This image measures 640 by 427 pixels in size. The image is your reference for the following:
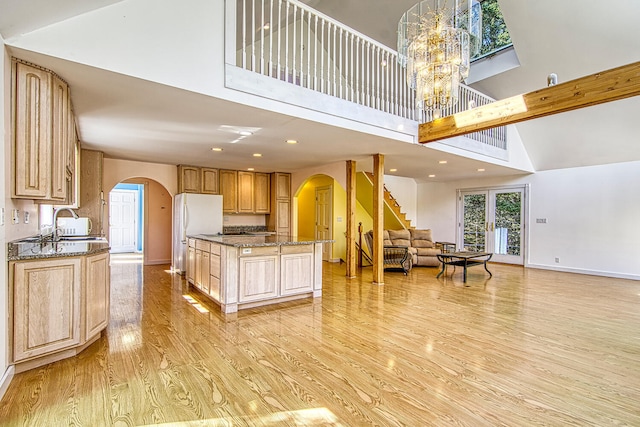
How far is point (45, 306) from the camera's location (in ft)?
7.92

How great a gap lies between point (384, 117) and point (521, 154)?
4.80 metres

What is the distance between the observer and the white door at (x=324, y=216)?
331 inches

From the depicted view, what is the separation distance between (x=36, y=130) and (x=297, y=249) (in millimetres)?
3001

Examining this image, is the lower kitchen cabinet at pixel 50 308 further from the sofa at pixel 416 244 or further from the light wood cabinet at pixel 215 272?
the sofa at pixel 416 244

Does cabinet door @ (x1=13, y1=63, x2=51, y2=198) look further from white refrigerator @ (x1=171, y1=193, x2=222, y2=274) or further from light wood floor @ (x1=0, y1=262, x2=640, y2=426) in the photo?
white refrigerator @ (x1=171, y1=193, x2=222, y2=274)

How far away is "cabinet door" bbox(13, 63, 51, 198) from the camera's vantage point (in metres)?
2.34

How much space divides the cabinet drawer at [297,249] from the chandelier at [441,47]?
2.40m

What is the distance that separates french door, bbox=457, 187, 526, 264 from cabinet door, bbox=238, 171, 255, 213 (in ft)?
19.9

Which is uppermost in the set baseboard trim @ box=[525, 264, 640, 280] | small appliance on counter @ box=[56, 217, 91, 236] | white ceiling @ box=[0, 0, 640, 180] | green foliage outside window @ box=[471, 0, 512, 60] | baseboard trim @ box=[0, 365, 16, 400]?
green foliage outside window @ box=[471, 0, 512, 60]

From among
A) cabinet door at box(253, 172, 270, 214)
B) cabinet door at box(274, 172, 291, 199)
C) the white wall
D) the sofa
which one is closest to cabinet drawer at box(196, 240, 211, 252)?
cabinet door at box(253, 172, 270, 214)

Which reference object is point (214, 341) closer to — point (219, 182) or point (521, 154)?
point (219, 182)

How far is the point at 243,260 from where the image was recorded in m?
4.00

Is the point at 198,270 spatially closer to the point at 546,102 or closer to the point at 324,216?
the point at 324,216

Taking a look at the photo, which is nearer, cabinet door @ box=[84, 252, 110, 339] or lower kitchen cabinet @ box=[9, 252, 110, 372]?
lower kitchen cabinet @ box=[9, 252, 110, 372]
